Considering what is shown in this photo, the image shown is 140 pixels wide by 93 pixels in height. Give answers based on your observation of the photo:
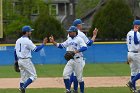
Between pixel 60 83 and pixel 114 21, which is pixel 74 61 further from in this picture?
pixel 114 21

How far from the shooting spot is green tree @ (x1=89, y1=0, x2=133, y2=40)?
4506 centimetres

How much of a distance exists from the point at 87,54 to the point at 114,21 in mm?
13955

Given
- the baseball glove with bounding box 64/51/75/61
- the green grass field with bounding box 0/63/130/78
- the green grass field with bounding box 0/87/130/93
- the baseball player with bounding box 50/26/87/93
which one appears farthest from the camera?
the green grass field with bounding box 0/63/130/78

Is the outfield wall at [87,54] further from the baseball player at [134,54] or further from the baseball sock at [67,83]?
the baseball sock at [67,83]

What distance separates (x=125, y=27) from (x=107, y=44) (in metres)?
12.9

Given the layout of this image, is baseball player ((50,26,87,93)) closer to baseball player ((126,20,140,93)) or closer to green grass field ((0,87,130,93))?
green grass field ((0,87,130,93))

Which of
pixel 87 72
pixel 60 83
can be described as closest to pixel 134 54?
pixel 60 83

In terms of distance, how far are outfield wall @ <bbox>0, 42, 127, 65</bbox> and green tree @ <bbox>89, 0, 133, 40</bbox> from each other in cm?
1248

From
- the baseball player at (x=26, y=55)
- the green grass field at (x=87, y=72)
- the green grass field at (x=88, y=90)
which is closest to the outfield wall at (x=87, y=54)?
the green grass field at (x=87, y=72)

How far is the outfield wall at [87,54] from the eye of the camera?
31.9 meters

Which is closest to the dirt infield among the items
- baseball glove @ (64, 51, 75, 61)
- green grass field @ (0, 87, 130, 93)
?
green grass field @ (0, 87, 130, 93)

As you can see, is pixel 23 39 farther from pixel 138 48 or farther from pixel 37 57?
pixel 37 57

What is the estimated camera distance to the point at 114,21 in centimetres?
4538

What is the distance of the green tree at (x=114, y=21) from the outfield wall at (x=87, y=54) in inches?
492
